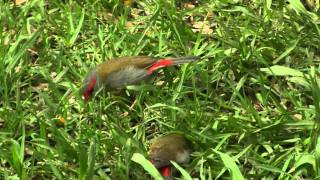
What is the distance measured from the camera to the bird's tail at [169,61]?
177 inches

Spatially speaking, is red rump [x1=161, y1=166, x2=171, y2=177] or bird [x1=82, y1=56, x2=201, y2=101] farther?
bird [x1=82, y1=56, x2=201, y2=101]

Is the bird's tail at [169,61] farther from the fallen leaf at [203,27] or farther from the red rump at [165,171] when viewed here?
the red rump at [165,171]

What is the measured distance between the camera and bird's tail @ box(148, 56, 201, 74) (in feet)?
14.7

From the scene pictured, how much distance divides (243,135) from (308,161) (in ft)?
1.48

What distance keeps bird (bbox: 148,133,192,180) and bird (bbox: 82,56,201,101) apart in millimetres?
684

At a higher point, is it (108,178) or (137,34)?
(137,34)

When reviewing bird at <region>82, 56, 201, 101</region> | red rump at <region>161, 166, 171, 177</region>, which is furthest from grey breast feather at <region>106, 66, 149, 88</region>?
red rump at <region>161, 166, 171, 177</region>

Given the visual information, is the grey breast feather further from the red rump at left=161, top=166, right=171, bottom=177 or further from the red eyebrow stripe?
the red rump at left=161, top=166, right=171, bottom=177

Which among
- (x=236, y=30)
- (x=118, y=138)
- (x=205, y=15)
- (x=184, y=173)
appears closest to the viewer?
(x=184, y=173)

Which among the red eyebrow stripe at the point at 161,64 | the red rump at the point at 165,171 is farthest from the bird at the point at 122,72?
the red rump at the point at 165,171

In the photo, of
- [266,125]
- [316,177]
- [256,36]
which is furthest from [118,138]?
[256,36]

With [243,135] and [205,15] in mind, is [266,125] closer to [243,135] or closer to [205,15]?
[243,135]

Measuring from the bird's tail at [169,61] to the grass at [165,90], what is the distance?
9cm

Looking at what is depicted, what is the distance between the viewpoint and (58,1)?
5430mm
